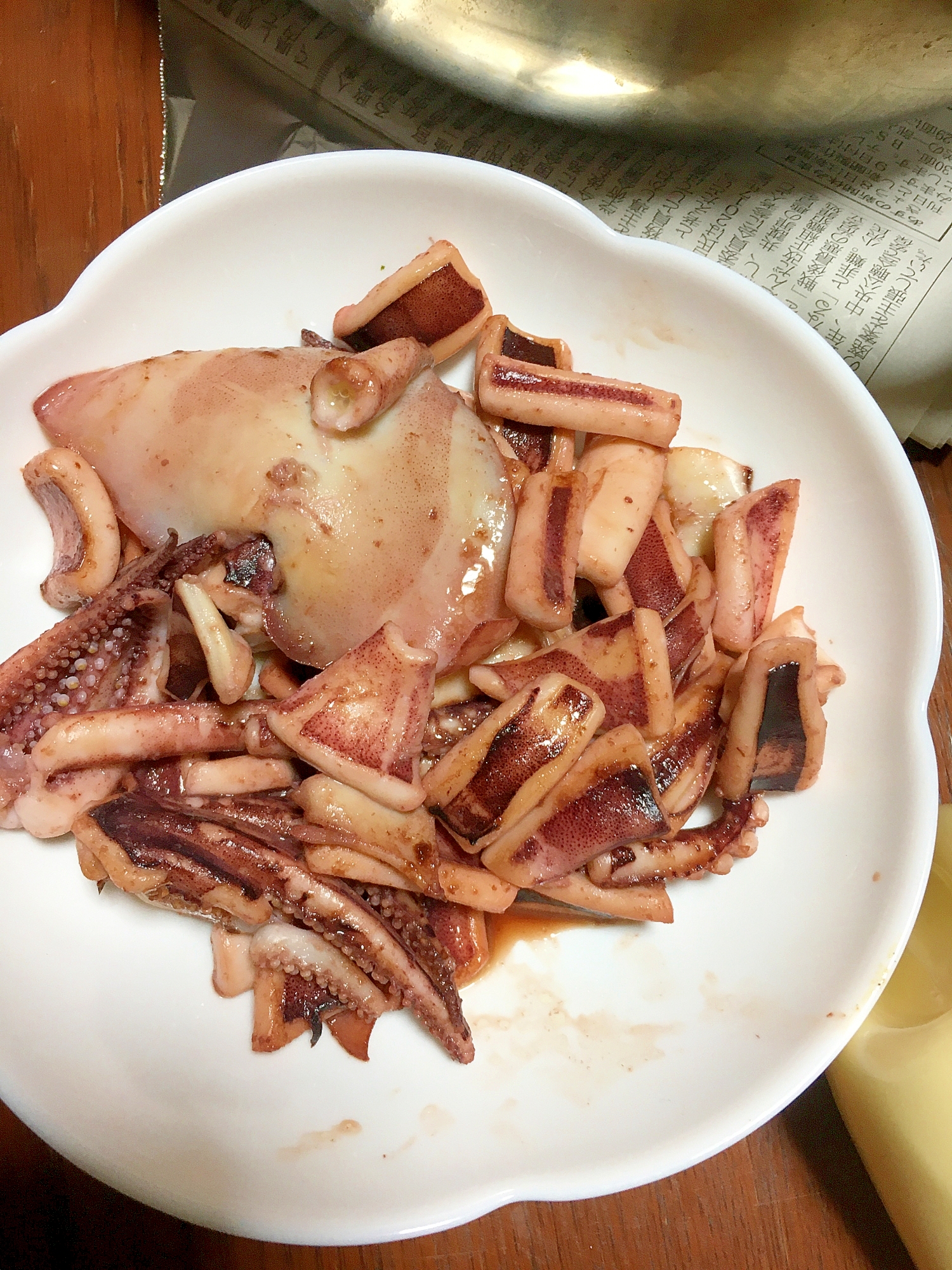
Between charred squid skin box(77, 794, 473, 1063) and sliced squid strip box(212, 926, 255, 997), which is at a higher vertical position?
charred squid skin box(77, 794, 473, 1063)

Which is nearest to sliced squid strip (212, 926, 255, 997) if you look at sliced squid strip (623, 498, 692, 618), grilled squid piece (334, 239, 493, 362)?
sliced squid strip (623, 498, 692, 618)

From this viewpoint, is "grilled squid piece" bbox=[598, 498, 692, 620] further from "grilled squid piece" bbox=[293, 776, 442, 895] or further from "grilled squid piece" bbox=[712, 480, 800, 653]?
"grilled squid piece" bbox=[293, 776, 442, 895]

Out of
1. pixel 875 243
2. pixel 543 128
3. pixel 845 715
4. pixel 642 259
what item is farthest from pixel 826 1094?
pixel 543 128

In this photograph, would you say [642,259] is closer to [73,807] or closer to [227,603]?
[227,603]

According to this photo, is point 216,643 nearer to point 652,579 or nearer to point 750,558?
point 652,579

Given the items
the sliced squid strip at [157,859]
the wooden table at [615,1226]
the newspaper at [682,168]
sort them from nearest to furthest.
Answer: the sliced squid strip at [157,859], the wooden table at [615,1226], the newspaper at [682,168]

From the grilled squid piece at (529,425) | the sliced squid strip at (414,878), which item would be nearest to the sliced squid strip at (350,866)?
the sliced squid strip at (414,878)

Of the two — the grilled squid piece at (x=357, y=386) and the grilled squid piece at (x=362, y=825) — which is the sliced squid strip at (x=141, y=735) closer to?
the grilled squid piece at (x=362, y=825)
